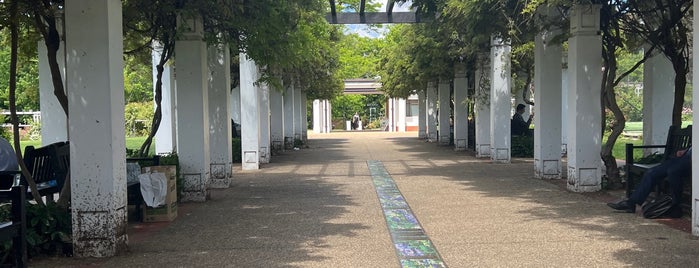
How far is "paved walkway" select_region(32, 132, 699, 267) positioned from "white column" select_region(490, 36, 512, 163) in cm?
524

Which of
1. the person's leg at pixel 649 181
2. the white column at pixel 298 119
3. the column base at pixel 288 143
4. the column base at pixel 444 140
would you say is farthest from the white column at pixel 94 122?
the white column at pixel 298 119

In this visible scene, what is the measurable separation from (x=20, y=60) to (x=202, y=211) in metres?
3.93

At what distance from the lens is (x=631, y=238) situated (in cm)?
684

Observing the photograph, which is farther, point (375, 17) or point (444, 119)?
point (444, 119)

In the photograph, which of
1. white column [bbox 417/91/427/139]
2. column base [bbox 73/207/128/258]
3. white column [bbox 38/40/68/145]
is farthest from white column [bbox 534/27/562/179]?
white column [bbox 417/91/427/139]

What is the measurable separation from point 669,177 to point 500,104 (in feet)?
31.9

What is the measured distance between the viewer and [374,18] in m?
18.1

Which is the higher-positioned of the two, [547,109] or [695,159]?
[547,109]

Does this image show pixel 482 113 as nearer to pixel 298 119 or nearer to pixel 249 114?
pixel 249 114

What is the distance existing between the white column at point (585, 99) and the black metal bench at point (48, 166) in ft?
24.4

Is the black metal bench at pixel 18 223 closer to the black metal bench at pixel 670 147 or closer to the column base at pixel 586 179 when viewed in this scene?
the black metal bench at pixel 670 147

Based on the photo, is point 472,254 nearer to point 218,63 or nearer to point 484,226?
point 484,226

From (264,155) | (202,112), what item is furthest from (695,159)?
(264,155)

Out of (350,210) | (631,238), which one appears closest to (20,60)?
(350,210)
